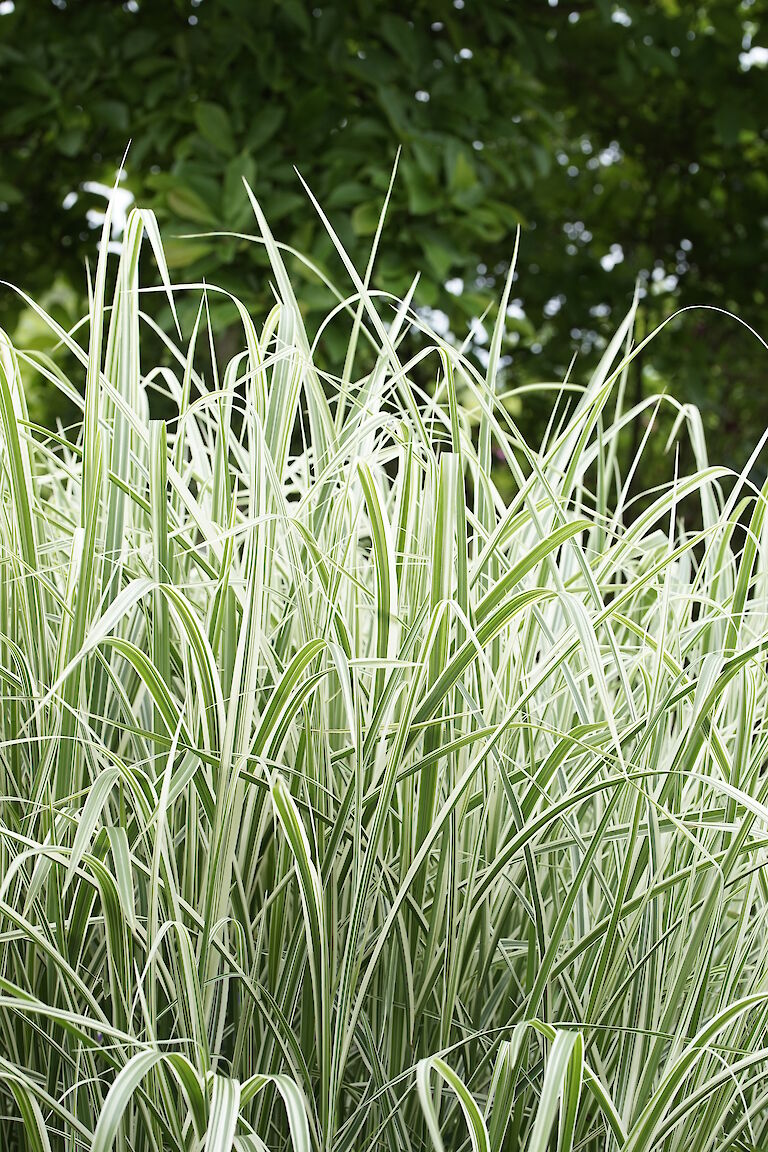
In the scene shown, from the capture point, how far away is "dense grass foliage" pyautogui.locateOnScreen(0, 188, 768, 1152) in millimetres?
527

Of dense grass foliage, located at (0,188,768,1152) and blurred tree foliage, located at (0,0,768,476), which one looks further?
blurred tree foliage, located at (0,0,768,476)

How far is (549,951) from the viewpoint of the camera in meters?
0.55

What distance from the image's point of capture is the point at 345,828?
1.90 ft

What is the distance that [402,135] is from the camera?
1.85 metres

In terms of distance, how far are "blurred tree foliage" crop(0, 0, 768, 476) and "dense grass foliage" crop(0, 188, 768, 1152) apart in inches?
39.6

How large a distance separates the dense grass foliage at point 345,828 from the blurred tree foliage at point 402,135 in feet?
3.30

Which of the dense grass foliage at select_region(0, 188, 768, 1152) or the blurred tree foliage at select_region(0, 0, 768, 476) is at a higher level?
the blurred tree foliage at select_region(0, 0, 768, 476)

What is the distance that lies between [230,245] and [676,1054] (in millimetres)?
1474

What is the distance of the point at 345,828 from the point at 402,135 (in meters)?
1.58

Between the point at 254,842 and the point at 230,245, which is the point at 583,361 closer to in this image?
the point at 230,245

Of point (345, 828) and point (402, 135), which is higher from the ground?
point (402, 135)

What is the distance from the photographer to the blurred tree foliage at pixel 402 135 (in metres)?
1.83

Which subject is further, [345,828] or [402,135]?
[402,135]

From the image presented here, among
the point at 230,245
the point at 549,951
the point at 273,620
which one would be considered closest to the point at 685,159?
the point at 230,245
